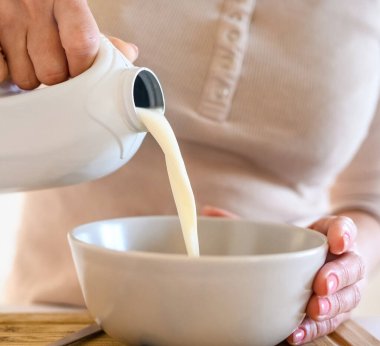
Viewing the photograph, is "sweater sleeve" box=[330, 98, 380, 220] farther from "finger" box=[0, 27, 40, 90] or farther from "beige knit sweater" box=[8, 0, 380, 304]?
"finger" box=[0, 27, 40, 90]

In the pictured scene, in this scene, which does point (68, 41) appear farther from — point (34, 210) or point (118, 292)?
point (34, 210)

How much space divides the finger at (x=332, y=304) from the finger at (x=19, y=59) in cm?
28

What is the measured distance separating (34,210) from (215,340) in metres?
0.48

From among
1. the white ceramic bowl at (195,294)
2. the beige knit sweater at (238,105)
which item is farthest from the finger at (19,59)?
the beige knit sweater at (238,105)

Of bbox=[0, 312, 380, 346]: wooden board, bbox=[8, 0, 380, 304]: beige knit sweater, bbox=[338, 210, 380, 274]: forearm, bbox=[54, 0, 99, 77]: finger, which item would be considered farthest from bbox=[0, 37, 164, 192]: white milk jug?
bbox=[338, 210, 380, 274]: forearm

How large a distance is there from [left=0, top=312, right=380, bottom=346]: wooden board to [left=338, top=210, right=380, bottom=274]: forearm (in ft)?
0.70

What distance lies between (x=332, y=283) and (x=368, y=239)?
34 centimetres

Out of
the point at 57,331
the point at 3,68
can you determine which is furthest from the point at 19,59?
the point at 57,331

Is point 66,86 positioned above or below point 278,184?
above

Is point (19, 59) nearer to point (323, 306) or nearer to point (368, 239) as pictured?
point (323, 306)

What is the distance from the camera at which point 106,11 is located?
0.77 meters

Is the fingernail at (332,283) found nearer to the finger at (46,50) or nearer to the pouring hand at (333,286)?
the pouring hand at (333,286)

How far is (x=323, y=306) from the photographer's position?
525 millimetres

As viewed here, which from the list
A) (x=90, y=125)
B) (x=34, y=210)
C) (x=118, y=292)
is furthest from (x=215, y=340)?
(x=34, y=210)
